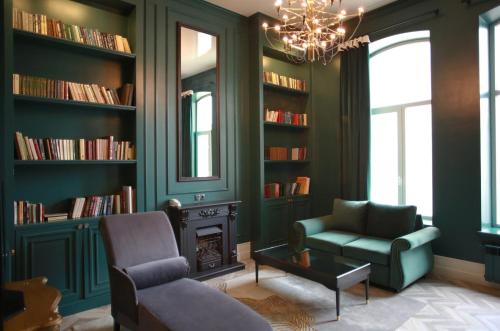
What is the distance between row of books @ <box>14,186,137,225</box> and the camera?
9.60 feet

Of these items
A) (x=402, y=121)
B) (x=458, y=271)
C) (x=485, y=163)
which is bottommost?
(x=458, y=271)

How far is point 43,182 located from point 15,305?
2.11 m

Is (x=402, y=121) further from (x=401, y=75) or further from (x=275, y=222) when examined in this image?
(x=275, y=222)

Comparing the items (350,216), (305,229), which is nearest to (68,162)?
(305,229)

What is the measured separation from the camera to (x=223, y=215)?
Result: 4.22m

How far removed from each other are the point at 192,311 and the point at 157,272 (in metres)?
0.60

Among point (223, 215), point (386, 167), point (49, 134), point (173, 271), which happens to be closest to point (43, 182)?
point (49, 134)

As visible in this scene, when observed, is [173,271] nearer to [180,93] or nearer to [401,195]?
[180,93]

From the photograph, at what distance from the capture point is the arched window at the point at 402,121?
14.5 ft

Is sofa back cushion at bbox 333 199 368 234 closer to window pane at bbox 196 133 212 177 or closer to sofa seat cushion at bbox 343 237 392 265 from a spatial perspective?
sofa seat cushion at bbox 343 237 392 265

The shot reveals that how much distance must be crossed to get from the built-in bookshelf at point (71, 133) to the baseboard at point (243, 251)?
5.47 feet

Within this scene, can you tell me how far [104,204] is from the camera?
3.41 meters

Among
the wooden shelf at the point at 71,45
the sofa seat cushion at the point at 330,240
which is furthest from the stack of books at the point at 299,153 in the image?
the wooden shelf at the point at 71,45

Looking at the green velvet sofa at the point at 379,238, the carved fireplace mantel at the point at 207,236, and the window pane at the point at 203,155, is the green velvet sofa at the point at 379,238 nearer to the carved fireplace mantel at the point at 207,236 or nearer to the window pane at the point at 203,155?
the carved fireplace mantel at the point at 207,236
